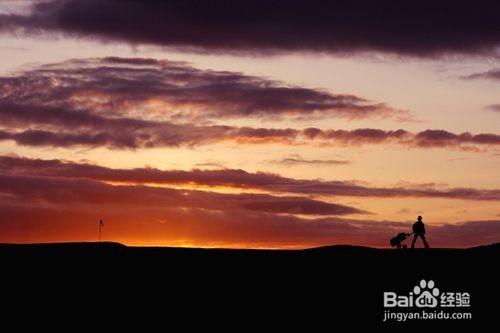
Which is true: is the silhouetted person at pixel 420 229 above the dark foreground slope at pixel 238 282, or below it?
above

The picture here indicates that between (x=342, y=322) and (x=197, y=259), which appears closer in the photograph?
(x=342, y=322)

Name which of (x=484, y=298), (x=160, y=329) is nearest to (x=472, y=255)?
(x=484, y=298)

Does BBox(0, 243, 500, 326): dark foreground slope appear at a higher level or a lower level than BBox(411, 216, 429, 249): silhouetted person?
lower

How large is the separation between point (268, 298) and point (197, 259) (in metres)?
4.78

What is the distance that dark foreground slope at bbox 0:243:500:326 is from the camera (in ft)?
166

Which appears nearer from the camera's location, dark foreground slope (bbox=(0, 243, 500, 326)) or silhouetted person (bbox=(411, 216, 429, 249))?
dark foreground slope (bbox=(0, 243, 500, 326))

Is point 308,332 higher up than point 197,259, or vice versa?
point 197,259

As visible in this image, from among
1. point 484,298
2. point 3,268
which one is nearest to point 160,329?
point 3,268

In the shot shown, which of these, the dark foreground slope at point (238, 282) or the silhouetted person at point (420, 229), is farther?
the silhouetted person at point (420, 229)

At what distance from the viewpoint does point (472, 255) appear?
54.9 metres

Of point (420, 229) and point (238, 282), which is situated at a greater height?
point (420, 229)

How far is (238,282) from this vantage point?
52.9 meters

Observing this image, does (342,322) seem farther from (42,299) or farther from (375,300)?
(42,299)

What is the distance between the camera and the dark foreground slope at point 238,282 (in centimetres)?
5050
